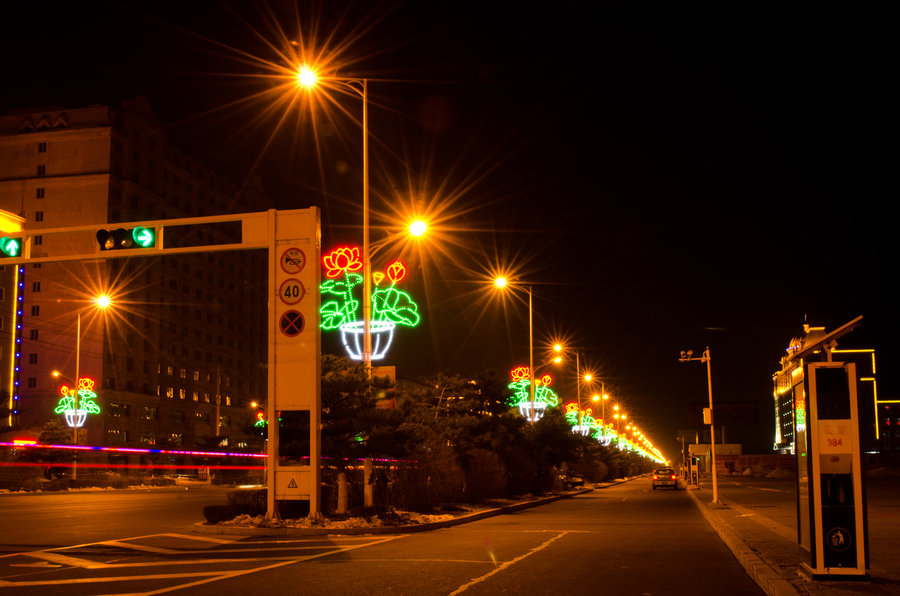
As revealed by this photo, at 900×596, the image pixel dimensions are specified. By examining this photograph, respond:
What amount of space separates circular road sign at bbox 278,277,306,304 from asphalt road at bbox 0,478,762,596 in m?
5.67

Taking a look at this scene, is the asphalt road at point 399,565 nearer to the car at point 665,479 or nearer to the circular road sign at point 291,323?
the circular road sign at point 291,323

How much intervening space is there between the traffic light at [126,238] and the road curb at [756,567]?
14.1m

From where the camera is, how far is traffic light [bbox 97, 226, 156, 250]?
19828mm

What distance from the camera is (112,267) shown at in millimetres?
94938

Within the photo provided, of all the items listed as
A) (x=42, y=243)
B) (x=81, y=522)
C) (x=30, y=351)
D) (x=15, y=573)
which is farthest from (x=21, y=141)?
(x=15, y=573)

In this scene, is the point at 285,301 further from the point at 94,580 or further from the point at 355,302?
the point at 94,580

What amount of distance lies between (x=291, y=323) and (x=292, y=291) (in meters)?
0.79

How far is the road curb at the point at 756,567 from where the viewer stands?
10383 mm

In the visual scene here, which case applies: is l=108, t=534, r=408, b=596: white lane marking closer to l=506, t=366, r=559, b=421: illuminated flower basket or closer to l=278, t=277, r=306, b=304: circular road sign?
l=278, t=277, r=306, b=304: circular road sign

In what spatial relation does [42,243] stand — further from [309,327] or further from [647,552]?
[647,552]

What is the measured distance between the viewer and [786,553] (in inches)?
571

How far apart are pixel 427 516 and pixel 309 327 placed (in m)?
6.73

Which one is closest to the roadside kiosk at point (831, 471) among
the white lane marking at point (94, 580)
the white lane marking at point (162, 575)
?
the white lane marking at point (162, 575)

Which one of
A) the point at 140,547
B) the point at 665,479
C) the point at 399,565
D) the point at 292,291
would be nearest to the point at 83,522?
the point at 140,547
